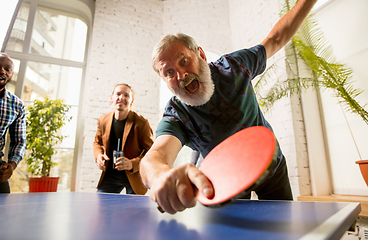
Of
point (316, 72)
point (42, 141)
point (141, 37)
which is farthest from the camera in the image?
point (141, 37)

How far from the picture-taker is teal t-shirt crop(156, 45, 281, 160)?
46.8 inches

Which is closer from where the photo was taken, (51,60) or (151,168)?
(151,168)

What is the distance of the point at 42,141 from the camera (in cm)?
364

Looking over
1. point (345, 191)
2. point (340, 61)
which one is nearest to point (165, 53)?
point (340, 61)

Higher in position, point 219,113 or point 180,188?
point 219,113

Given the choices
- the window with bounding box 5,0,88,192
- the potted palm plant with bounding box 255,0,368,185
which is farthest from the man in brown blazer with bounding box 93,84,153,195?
the window with bounding box 5,0,88,192

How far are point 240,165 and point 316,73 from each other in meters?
2.70

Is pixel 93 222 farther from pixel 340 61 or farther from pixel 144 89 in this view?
pixel 144 89

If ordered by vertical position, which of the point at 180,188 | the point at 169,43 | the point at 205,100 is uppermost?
the point at 169,43

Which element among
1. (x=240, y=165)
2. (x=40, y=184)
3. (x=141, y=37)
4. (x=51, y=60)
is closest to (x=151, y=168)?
(x=240, y=165)

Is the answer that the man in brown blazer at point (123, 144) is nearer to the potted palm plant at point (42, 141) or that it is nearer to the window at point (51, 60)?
the potted palm plant at point (42, 141)

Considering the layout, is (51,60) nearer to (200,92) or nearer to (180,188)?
(200,92)

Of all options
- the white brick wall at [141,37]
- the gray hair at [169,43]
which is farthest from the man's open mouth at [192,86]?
the white brick wall at [141,37]

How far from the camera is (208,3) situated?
14.9 ft
